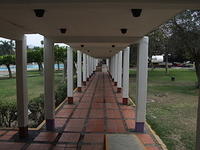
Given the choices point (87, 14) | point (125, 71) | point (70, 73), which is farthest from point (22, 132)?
point (125, 71)

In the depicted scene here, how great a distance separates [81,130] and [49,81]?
Result: 181 centimetres

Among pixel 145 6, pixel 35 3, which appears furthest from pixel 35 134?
pixel 145 6

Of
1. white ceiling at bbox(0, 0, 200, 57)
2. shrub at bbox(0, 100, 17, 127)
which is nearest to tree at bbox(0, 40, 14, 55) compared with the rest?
shrub at bbox(0, 100, 17, 127)

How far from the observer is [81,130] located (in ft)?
21.4

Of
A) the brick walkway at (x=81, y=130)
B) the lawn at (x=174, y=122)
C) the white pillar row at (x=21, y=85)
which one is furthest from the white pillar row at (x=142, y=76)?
the white pillar row at (x=21, y=85)

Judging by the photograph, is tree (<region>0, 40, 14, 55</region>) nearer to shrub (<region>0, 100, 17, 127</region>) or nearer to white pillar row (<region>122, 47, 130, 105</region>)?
white pillar row (<region>122, 47, 130, 105</region>)

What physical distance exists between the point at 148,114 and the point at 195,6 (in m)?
6.85

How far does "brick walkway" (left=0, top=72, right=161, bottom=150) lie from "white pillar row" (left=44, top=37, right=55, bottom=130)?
40cm

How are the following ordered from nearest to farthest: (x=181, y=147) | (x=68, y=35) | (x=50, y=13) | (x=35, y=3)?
(x=35, y=3) → (x=50, y=13) → (x=181, y=147) → (x=68, y=35)

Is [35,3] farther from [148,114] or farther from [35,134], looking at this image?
[148,114]

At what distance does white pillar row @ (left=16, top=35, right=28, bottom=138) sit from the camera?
18.4 ft

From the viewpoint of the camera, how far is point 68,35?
20.0 ft

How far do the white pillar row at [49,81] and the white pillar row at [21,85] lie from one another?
762mm

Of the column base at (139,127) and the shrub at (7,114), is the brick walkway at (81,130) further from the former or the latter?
the shrub at (7,114)
